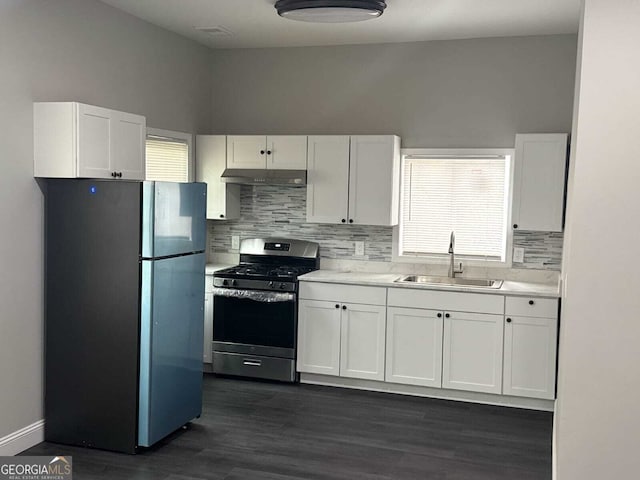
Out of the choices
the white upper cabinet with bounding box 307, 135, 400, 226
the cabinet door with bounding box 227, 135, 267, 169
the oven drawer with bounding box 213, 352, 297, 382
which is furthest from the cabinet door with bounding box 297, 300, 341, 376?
the cabinet door with bounding box 227, 135, 267, 169

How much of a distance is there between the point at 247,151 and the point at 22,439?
2.86 meters

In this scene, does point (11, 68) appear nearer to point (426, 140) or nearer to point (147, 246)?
point (147, 246)

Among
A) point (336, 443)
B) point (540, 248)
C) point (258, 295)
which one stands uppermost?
point (540, 248)

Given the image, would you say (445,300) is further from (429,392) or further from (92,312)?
(92,312)

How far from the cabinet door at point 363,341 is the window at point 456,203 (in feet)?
2.41

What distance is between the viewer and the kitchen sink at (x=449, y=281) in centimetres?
564

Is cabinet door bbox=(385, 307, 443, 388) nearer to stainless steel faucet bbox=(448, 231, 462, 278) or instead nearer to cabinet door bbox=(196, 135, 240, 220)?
stainless steel faucet bbox=(448, 231, 462, 278)

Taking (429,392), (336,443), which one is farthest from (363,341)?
(336,443)

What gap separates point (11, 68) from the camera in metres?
4.05

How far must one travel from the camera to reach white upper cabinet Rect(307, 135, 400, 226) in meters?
5.66

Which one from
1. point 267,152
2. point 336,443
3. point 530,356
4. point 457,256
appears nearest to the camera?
point 336,443

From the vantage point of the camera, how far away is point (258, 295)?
5.68m

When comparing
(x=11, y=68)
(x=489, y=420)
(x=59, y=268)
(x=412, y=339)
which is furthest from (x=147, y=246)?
(x=489, y=420)

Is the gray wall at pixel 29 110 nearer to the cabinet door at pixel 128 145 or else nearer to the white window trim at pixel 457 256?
the cabinet door at pixel 128 145
